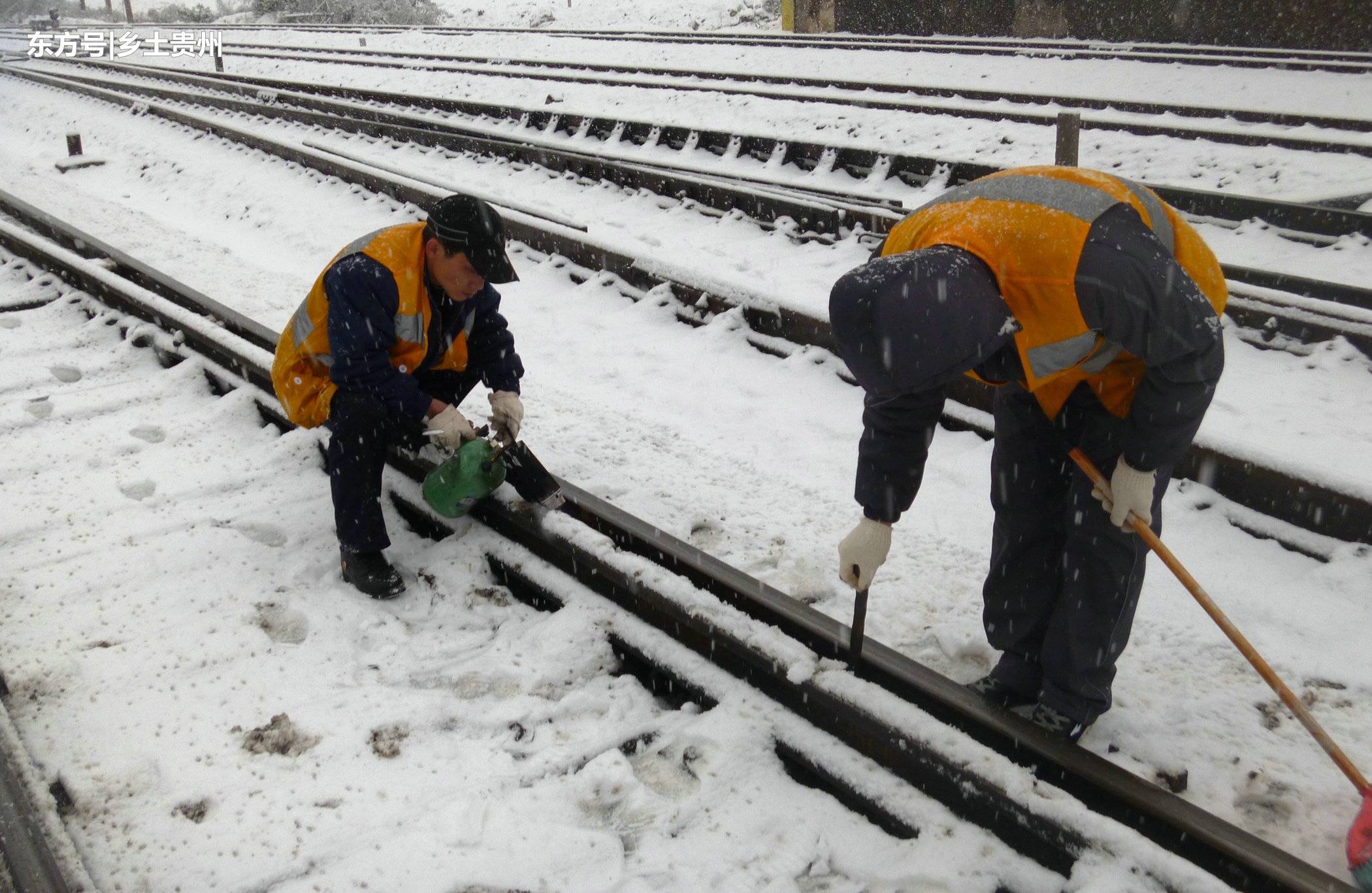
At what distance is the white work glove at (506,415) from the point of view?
12.5 feet

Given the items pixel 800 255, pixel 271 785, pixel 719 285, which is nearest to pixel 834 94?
pixel 800 255

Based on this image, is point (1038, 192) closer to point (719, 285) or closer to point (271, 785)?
point (271, 785)

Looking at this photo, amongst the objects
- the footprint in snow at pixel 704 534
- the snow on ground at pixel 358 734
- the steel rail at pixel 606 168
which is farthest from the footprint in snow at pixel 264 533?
the steel rail at pixel 606 168

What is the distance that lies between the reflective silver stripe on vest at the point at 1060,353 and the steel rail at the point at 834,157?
20.3ft

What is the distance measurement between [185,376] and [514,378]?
2406 mm

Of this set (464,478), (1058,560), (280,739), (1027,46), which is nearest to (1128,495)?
(1058,560)

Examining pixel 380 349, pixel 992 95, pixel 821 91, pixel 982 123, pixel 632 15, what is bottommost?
pixel 380 349

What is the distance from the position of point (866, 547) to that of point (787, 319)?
333 cm

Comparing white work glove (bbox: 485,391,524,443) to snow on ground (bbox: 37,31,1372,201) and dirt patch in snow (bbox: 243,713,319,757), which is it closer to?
dirt patch in snow (bbox: 243,713,319,757)

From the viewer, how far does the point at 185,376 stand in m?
5.30

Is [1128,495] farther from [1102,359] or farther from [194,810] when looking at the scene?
[194,810]

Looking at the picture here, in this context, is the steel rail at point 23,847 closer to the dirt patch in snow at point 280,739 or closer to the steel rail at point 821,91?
the dirt patch in snow at point 280,739

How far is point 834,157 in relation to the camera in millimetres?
9172

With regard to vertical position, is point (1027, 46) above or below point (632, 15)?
below
